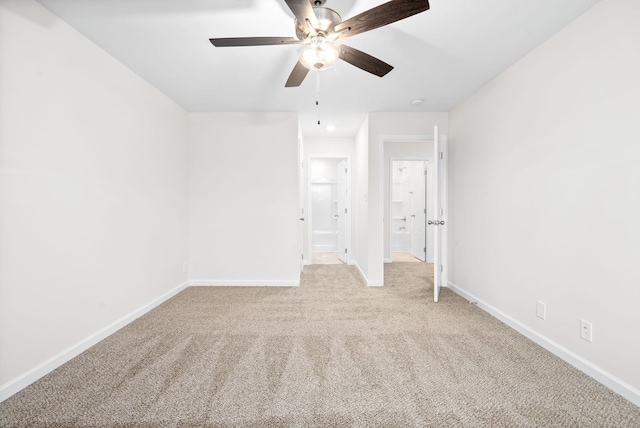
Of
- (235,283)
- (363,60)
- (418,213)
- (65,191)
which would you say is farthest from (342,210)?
(65,191)

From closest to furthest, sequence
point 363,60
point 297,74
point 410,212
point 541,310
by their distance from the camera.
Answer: point 363,60, point 297,74, point 541,310, point 410,212

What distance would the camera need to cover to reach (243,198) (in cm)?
400

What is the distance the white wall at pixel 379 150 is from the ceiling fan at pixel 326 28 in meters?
2.00

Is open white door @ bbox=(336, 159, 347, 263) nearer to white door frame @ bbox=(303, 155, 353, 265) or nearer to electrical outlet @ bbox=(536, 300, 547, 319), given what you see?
white door frame @ bbox=(303, 155, 353, 265)

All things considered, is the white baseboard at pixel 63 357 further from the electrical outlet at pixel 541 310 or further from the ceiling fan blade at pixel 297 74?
the electrical outlet at pixel 541 310

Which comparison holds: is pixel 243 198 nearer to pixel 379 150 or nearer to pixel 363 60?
pixel 379 150

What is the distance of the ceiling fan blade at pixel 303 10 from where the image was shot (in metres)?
1.43

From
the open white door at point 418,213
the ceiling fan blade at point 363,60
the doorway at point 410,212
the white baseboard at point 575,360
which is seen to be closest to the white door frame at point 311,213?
the doorway at point 410,212

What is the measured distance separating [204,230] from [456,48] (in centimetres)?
359

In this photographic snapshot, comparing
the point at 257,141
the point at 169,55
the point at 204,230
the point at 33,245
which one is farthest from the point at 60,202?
the point at 257,141

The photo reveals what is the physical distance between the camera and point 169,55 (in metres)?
2.47

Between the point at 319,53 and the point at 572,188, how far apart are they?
200 centimetres

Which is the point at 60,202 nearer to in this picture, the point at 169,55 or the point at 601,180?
the point at 169,55

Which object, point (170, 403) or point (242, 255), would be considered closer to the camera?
point (170, 403)
